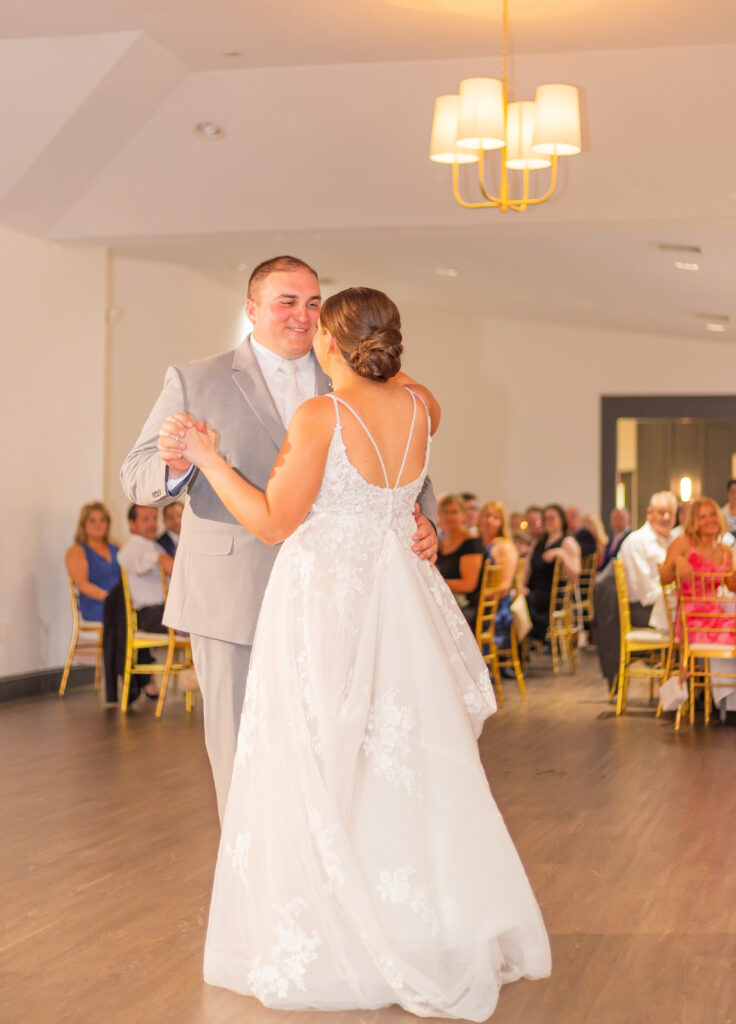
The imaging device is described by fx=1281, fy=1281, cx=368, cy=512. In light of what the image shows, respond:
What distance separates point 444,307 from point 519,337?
41.4 inches

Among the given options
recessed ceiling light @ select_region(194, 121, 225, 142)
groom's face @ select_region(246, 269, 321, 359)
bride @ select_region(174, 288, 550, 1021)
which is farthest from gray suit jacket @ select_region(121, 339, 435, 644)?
recessed ceiling light @ select_region(194, 121, 225, 142)

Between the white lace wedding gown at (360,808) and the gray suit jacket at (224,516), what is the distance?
220mm

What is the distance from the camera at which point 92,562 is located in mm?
8758

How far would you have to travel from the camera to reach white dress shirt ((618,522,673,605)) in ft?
28.1

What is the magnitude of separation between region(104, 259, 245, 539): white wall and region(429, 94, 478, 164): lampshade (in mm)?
5056

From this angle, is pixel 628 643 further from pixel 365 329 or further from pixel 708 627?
pixel 365 329

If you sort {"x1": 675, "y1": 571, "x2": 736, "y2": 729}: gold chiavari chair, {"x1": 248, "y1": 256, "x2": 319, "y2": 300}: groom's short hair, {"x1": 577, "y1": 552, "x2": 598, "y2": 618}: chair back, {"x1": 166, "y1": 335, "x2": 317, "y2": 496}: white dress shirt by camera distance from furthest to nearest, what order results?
{"x1": 577, "y1": 552, "x2": 598, "y2": 618}: chair back, {"x1": 675, "y1": 571, "x2": 736, "y2": 729}: gold chiavari chair, {"x1": 166, "y1": 335, "x2": 317, "y2": 496}: white dress shirt, {"x1": 248, "y1": 256, "x2": 319, "y2": 300}: groom's short hair

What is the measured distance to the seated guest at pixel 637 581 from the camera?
860 centimetres

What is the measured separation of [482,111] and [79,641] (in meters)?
4.83

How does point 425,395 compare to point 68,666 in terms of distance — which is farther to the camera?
point 68,666

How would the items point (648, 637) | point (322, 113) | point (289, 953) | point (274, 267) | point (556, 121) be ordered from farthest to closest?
point (648, 637)
point (322, 113)
point (556, 121)
point (274, 267)
point (289, 953)

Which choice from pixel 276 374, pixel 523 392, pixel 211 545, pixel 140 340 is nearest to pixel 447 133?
pixel 276 374

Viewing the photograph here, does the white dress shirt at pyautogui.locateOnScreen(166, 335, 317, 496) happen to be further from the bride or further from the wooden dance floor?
the wooden dance floor

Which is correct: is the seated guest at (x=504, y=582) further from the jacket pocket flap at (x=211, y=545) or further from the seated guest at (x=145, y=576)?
the jacket pocket flap at (x=211, y=545)
